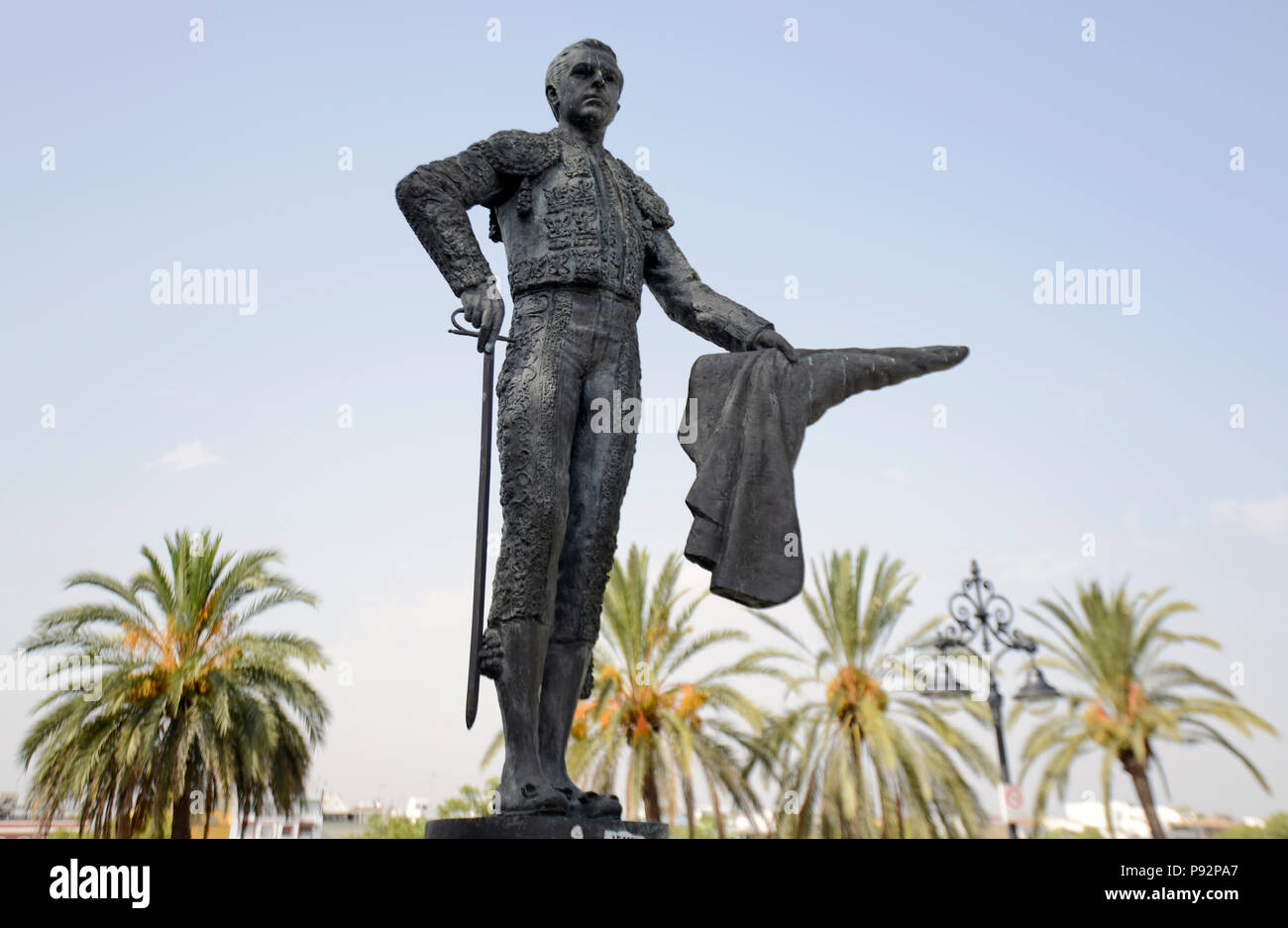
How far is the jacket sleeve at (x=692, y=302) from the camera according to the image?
564 centimetres

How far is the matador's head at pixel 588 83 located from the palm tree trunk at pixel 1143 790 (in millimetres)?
20375

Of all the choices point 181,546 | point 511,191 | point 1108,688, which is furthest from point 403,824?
point 511,191

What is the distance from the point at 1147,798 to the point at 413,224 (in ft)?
70.4

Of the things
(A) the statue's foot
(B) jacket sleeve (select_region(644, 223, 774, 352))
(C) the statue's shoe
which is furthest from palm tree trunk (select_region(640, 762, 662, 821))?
(C) the statue's shoe

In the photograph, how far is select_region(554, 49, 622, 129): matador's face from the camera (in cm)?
568

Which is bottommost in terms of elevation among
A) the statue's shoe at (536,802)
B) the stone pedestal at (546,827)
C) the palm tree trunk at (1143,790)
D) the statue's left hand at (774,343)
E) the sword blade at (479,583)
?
the palm tree trunk at (1143,790)

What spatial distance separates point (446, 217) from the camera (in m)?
5.23

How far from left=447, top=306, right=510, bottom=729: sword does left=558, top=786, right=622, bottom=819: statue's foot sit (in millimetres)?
546

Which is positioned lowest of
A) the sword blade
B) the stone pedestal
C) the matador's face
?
the stone pedestal

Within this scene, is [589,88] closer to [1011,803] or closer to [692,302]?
[692,302]

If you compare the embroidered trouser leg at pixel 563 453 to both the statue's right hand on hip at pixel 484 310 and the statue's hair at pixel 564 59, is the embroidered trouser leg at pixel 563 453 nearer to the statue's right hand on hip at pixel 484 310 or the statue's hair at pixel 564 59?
the statue's right hand on hip at pixel 484 310

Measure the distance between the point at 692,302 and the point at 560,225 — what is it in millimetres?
795

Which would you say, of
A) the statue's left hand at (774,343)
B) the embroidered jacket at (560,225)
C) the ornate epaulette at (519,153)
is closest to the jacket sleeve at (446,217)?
the embroidered jacket at (560,225)

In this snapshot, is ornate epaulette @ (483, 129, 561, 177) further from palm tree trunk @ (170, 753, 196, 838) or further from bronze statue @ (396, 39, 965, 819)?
palm tree trunk @ (170, 753, 196, 838)
